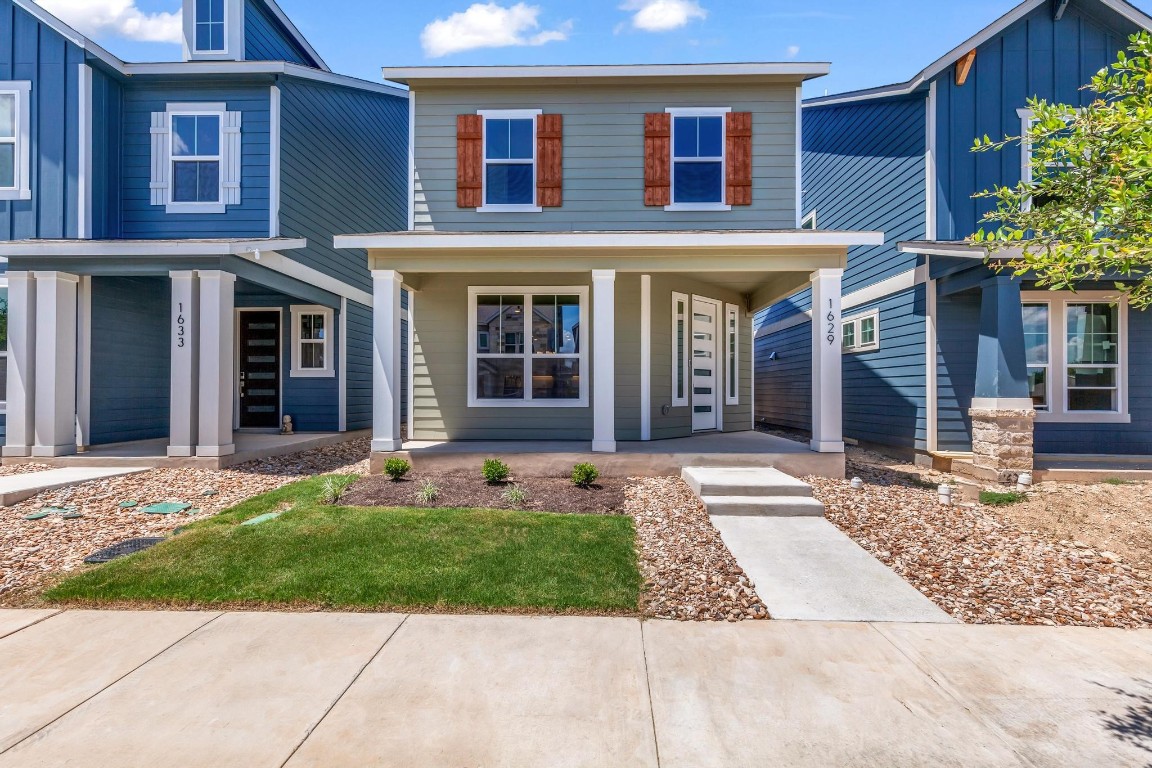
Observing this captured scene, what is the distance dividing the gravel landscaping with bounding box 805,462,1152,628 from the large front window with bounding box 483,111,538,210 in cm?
609

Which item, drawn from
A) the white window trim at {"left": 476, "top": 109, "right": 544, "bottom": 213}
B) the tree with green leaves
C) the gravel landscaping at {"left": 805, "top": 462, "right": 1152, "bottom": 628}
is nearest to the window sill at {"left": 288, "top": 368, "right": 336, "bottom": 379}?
the white window trim at {"left": 476, "top": 109, "right": 544, "bottom": 213}

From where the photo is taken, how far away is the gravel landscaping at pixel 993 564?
360 cm

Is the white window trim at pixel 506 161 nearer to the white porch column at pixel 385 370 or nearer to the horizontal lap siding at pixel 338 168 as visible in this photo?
the white porch column at pixel 385 370

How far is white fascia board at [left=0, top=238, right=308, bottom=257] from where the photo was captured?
7605mm

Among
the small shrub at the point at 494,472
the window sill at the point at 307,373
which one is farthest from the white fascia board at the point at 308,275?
the small shrub at the point at 494,472

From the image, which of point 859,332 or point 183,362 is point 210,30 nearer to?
point 183,362

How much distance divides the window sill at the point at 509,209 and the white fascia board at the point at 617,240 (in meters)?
1.36

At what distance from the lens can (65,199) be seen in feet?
28.4

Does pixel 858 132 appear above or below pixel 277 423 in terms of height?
above

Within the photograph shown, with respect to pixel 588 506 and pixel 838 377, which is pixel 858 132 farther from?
pixel 588 506

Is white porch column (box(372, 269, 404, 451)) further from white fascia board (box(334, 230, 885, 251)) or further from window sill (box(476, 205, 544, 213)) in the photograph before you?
window sill (box(476, 205, 544, 213))

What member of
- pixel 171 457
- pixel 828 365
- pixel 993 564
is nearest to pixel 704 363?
pixel 828 365

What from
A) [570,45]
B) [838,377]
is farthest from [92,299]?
[838,377]

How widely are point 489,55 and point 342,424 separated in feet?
23.4
